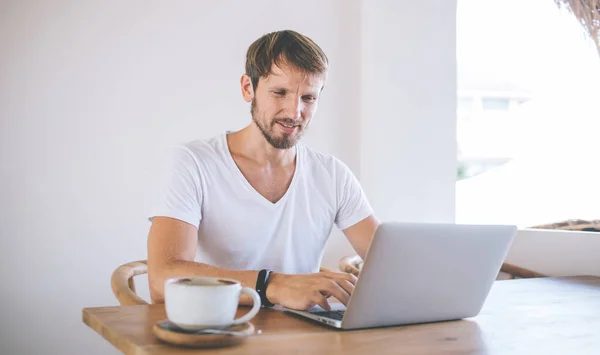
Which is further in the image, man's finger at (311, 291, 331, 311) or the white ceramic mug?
man's finger at (311, 291, 331, 311)

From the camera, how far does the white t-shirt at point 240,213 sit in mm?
1771

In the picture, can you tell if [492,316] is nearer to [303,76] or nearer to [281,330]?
[281,330]

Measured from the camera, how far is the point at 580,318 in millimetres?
1452

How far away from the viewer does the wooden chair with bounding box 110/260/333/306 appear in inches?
61.6

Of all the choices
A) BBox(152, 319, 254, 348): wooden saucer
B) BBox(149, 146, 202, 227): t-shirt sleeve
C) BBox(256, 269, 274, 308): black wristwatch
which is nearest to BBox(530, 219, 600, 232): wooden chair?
BBox(149, 146, 202, 227): t-shirt sleeve

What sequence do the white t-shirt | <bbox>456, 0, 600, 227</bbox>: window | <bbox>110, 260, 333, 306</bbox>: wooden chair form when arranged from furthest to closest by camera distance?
<bbox>456, 0, 600, 227</bbox>: window
the white t-shirt
<bbox>110, 260, 333, 306</bbox>: wooden chair

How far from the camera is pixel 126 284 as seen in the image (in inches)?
65.1

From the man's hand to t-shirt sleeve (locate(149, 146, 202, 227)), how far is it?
0.39 metres

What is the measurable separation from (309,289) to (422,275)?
222 millimetres

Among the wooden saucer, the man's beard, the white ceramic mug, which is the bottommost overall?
the wooden saucer

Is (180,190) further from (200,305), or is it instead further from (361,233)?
(200,305)

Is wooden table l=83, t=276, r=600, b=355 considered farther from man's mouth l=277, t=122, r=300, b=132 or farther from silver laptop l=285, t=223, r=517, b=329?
man's mouth l=277, t=122, r=300, b=132

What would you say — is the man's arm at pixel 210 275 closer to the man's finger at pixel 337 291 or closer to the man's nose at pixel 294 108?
the man's finger at pixel 337 291

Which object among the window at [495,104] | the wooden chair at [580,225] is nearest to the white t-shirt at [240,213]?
the wooden chair at [580,225]
